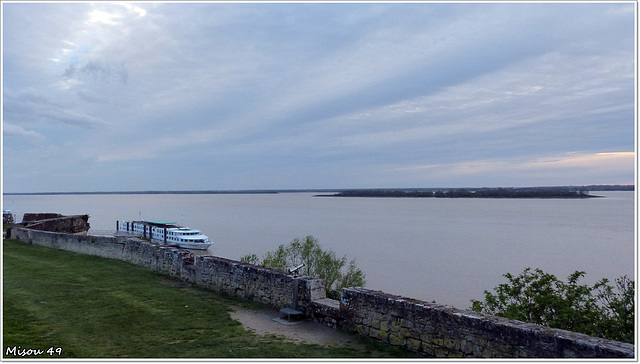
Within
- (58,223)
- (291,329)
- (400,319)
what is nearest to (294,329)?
(291,329)

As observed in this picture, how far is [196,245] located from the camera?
3566 centimetres

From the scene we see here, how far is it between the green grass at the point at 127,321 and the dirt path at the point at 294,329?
0.21 metres

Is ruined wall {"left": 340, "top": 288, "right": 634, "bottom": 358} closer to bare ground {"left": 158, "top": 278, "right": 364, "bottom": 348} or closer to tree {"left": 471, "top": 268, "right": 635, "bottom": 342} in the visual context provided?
bare ground {"left": 158, "top": 278, "right": 364, "bottom": 348}

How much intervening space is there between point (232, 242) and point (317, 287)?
31042 millimetres

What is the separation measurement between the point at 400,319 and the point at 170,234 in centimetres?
3634

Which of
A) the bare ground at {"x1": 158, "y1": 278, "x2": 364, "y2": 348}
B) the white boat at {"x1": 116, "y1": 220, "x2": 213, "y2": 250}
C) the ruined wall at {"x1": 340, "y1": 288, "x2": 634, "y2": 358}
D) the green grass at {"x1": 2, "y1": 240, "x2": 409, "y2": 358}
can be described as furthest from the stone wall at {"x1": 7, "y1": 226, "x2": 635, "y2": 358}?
the white boat at {"x1": 116, "y1": 220, "x2": 213, "y2": 250}

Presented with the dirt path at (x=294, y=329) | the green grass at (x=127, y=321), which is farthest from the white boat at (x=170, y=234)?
the dirt path at (x=294, y=329)

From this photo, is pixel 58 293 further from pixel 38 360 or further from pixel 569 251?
pixel 569 251

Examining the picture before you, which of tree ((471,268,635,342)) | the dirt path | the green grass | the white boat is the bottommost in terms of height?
the white boat

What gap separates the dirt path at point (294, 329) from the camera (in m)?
6.89

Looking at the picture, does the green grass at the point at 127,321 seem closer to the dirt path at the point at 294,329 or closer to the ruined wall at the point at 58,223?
the dirt path at the point at 294,329

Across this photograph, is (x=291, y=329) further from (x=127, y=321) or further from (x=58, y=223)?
(x=58, y=223)

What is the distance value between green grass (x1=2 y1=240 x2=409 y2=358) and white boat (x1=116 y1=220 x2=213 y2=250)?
24.3m

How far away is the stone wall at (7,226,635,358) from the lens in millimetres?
4980
